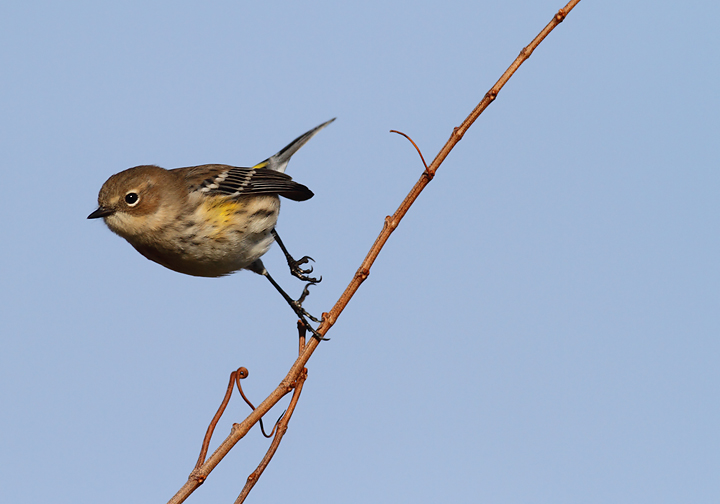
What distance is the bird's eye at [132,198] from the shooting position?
5.45 metres

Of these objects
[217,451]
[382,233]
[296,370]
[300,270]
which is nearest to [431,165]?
[382,233]

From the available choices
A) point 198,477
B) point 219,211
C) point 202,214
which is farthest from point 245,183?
point 198,477

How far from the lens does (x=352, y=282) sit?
3.30 m

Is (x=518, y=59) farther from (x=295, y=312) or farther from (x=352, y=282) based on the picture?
(x=295, y=312)

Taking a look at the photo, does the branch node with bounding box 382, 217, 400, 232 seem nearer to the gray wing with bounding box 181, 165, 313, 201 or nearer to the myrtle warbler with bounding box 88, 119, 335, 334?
the myrtle warbler with bounding box 88, 119, 335, 334

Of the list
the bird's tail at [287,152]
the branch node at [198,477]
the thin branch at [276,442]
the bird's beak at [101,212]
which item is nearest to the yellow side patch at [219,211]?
the bird's beak at [101,212]

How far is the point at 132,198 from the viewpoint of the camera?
549 centimetres

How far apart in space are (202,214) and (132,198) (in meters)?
0.61

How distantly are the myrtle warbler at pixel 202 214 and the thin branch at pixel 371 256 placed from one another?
Answer: 2427mm

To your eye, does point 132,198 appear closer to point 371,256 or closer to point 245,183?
point 245,183

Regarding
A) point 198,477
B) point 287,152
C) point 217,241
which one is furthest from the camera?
point 287,152

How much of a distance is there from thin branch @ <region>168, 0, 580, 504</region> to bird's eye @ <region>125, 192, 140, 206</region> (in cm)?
279

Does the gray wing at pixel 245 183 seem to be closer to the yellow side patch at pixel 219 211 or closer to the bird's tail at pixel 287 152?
the yellow side patch at pixel 219 211

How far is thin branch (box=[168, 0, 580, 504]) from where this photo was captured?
2.87m
